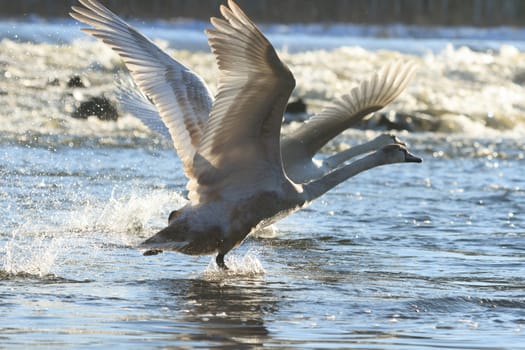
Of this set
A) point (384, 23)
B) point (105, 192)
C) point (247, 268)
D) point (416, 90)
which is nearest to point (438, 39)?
point (384, 23)

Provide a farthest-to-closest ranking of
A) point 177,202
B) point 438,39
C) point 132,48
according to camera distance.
→ point 438,39, point 177,202, point 132,48

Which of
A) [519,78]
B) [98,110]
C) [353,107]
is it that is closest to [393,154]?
[353,107]

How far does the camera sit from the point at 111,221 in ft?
39.0

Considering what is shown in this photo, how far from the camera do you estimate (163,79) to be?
10227mm

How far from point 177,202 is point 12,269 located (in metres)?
4.37

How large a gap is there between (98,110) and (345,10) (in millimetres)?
53256

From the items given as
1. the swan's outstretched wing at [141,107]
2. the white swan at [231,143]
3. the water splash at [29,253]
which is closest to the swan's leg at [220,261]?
the white swan at [231,143]

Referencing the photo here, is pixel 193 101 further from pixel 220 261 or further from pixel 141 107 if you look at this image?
pixel 141 107

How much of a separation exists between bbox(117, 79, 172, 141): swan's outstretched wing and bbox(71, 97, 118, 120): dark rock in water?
846 centimetres

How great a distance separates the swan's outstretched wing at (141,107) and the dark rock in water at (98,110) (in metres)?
8.46

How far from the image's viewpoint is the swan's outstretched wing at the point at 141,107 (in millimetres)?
13062

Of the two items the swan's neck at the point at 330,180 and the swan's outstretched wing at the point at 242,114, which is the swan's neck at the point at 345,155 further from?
the swan's outstretched wing at the point at 242,114

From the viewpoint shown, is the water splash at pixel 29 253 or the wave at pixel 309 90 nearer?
the water splash at pixel 29 253

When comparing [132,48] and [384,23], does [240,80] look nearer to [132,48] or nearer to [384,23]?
[132,48]
